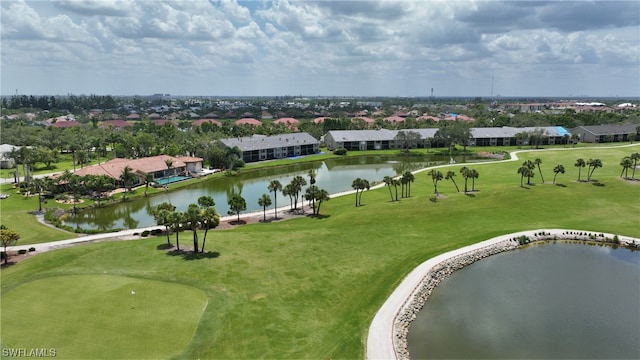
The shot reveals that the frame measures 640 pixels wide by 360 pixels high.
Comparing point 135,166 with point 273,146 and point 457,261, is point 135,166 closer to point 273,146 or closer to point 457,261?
point 273,146

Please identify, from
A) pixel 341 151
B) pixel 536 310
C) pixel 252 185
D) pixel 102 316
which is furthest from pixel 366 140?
pixel 102 316

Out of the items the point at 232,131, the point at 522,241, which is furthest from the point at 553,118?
the point at 522,241

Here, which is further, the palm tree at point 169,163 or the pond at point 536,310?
the palm tree at point 169,163

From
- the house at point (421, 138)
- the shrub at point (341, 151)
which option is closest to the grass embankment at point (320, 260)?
the shrub at point (341, 151)

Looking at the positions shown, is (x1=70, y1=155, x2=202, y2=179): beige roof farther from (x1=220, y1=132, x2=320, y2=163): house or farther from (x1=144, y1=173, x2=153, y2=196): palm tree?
(x1=220, y1=132, x2=320, y2=163): house

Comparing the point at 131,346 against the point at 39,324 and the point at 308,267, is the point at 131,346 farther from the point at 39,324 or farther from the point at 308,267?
the point at 308,267

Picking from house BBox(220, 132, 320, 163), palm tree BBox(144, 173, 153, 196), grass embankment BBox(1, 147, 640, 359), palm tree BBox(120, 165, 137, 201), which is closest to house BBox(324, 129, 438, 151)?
house BBox(220, 132, 320, 163)

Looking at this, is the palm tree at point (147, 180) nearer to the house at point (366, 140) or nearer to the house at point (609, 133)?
the house at point (366, 140)
